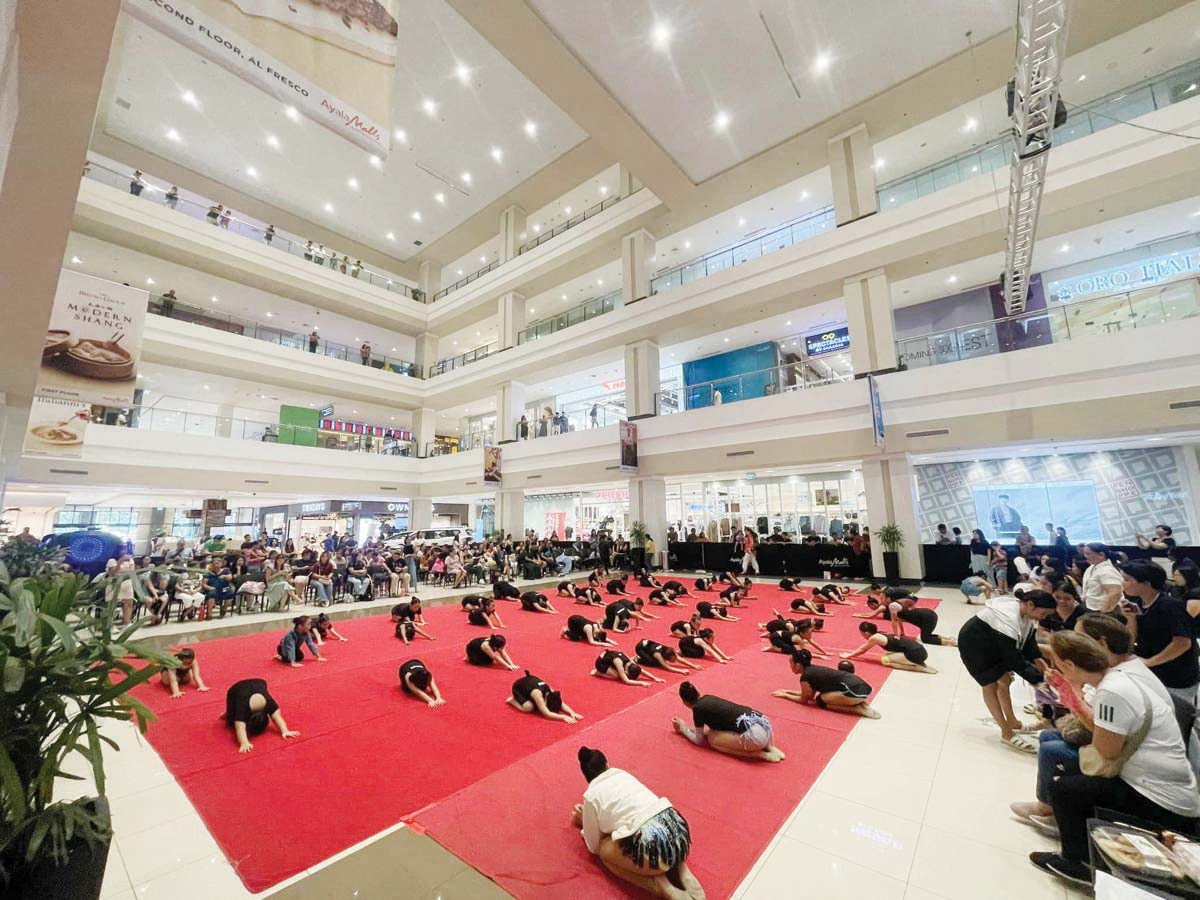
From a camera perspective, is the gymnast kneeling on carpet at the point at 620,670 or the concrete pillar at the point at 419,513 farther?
the concrete pillar at the point at 419,513

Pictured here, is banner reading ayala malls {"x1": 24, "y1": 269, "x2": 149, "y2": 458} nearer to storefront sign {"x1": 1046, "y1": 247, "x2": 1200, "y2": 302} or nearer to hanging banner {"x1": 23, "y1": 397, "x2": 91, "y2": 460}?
hanging banner {"x1": 23, "y1": 397, "x2": 91, "y2": 460}

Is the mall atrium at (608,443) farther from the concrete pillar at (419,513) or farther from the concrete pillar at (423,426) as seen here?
the concrete pillar at (423,426)

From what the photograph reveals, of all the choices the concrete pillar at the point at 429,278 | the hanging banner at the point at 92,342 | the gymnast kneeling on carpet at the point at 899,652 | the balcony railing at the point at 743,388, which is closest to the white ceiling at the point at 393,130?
the concrete pillar at the point at 429,278

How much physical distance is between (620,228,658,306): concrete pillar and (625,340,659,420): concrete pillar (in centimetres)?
170

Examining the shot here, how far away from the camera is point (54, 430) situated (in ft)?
32.9

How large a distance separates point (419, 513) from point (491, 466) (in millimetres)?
5690

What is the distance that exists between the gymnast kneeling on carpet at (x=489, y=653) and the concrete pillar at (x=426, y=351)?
21.2m

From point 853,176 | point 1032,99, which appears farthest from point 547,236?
point 1032,99

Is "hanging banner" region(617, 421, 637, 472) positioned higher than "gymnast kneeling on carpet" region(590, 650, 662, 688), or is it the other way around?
"hanging banner" region(617, 421, 637, 472)

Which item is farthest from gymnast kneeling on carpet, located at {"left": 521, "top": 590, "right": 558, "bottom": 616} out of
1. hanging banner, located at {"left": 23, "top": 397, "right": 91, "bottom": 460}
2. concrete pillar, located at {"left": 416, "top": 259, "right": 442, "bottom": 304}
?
concrete pillar, located at {"left": 416, "top": 259, "right": 442, "bottom": 304}

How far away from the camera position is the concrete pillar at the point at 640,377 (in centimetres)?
1694

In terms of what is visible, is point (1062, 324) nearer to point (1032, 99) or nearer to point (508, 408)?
point (1032, 99)

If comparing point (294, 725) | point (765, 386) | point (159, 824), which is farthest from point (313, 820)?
point (765, 386)

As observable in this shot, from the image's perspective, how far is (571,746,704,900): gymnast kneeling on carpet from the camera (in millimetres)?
2316
